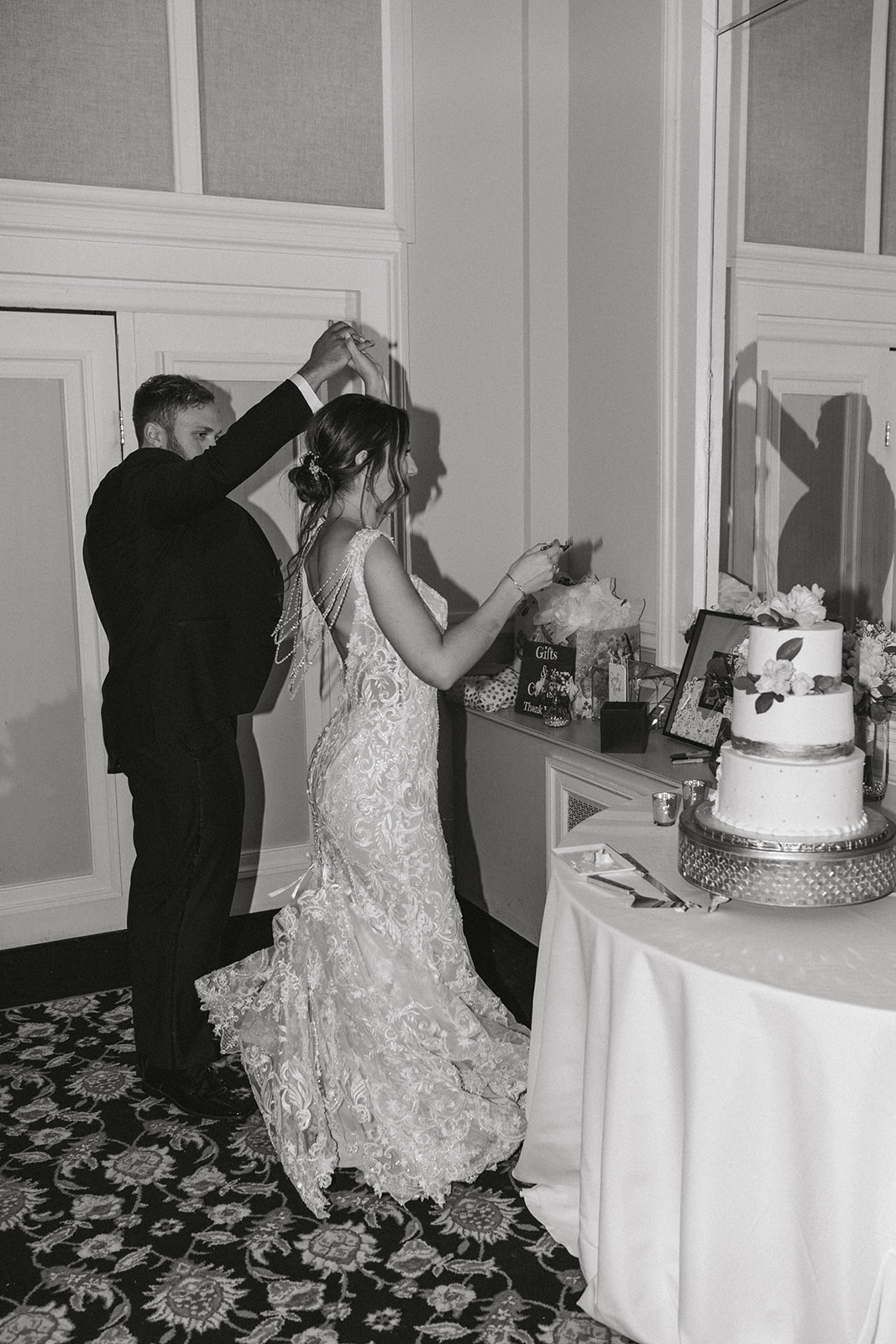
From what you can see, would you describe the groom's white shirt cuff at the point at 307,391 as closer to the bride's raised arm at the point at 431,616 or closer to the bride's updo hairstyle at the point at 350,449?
the bride's updo hairstyle at the point at 350,449

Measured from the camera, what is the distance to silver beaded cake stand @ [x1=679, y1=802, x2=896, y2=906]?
181 cm

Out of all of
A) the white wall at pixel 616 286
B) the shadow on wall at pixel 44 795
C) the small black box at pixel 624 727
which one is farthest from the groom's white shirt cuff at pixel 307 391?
the shadow on wall at pixel 44 795

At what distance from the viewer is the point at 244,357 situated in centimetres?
395

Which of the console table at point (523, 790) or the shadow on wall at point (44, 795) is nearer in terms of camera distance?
the console table at point (523, 790)

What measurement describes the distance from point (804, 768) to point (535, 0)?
132 inches

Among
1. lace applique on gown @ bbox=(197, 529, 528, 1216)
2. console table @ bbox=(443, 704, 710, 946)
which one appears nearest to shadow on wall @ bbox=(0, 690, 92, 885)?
console table @ bbox=(443, 704, 710, 946)

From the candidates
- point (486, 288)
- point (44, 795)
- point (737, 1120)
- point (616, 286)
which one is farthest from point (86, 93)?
point (737, 1120)

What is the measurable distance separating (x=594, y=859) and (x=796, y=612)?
593 mm

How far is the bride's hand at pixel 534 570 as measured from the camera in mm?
2389

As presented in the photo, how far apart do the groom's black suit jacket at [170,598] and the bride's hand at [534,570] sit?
0.69 meters

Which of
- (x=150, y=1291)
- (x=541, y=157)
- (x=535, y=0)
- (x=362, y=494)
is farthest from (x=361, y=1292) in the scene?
(x=535, y=0)

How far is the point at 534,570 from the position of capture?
239cm

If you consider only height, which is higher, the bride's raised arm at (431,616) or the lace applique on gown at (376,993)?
the bride's raised arm at (431,616)

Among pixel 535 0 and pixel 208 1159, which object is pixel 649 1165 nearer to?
pixel 208 1159
